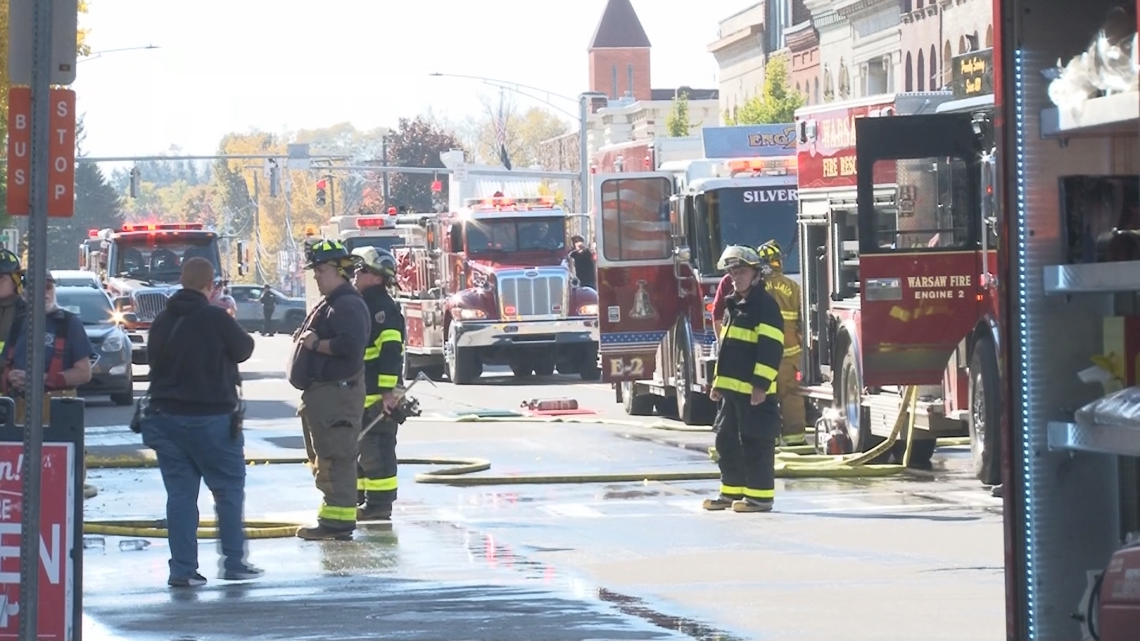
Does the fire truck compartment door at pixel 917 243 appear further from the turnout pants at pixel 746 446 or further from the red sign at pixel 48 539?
the red sign at pixel 48 539

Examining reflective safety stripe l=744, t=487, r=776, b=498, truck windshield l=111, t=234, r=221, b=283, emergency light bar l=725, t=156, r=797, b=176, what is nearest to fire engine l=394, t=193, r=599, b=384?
truck windshield l=111, t=234, r=221, b=283

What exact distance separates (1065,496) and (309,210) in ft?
434

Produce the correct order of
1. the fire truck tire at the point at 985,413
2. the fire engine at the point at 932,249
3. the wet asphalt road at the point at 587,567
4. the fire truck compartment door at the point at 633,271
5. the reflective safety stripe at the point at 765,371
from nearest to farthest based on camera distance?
the wet asphalt road at the point at 587,567
the reflective safety stripe at the point at 765,371
the fire truck tire at the point at 985,413
the fire engine at the point at 932,249
the fire truck compartment door at the point at 633,271

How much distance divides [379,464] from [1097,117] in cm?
902

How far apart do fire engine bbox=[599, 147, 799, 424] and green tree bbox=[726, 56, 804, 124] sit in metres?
42.3

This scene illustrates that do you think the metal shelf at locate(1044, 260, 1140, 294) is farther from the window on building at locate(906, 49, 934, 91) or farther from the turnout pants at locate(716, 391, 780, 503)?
the window on building at locate(906, 49, 934, 91)

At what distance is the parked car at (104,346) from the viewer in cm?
2645

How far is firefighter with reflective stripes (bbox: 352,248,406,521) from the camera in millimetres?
13086

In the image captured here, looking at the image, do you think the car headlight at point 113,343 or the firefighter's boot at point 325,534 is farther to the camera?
the car headlight at point 113,343

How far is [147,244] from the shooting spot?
122 feet

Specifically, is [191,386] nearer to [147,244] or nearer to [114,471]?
[114,471]

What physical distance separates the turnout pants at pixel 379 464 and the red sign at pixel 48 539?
17.9ft

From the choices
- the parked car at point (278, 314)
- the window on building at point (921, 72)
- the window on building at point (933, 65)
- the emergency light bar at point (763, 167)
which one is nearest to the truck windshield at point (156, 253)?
the emergency light bar at point (763, 167)

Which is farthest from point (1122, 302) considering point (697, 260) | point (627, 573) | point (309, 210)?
point (309, 210)
